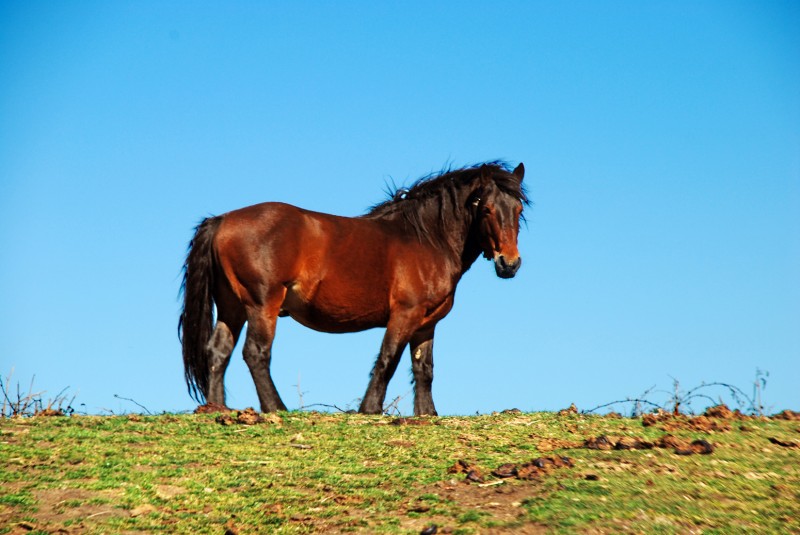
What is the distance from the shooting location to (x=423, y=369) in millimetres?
11180

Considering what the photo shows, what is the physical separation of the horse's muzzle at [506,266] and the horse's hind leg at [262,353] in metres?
2.60

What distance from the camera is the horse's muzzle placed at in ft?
35.4

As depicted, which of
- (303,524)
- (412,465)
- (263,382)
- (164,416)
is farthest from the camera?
(263,382)

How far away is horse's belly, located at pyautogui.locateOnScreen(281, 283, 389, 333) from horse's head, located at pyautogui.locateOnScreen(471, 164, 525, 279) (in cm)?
144

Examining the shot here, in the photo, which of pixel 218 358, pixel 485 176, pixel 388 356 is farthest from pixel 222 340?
pixel 485 176

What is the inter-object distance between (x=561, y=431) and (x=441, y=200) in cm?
386

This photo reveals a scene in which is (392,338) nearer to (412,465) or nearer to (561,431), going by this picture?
(561,431)

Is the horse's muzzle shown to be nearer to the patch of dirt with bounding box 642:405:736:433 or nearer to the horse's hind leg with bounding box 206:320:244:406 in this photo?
the patch of dirt with bounding box 642:405:736:433

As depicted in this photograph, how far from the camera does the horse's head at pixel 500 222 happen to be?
10.8 metres

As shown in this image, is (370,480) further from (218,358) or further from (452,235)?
(452,235)

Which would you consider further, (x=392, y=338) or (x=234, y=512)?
(x=392, y=338)

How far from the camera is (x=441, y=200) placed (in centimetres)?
1123

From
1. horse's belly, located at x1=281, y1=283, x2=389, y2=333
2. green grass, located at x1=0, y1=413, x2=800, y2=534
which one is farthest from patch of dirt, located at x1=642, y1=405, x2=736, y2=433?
horse's belly, located at x1=281, y1=283, x2=389, y2=333

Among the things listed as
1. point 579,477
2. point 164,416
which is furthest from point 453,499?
point 164,416
